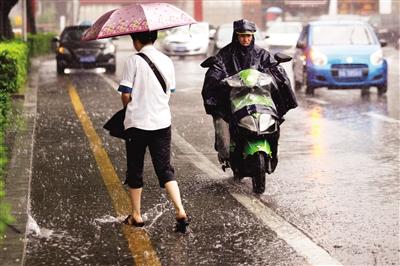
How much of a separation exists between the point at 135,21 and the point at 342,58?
12.1 metres

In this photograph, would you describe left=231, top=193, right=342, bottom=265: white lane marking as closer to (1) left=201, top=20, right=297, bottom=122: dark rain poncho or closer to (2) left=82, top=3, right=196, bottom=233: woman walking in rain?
(2) left=82, top=3, right=196, bottom=233: woman walking in rain

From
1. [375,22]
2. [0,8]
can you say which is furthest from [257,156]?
[375,22]

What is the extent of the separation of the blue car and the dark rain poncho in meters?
10.0

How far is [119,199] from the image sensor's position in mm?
7652

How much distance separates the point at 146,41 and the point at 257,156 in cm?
185

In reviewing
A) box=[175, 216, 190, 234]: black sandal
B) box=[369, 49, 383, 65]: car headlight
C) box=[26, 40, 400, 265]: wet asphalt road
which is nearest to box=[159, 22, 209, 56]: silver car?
box=[369, 49, 383, 65]: car headlight

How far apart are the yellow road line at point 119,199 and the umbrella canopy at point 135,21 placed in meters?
1.42

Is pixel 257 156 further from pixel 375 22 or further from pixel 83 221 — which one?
pixel 375 22

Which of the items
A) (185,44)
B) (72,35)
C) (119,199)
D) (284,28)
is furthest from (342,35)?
(284,28)

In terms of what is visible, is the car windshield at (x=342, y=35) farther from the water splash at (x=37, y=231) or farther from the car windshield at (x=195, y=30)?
the car windshield at (x=195, y=30)

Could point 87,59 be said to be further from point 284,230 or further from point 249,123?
point 284,230

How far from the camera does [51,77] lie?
25.0 meters

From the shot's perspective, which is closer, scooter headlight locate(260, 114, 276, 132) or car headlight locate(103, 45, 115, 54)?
scooter headlight locate(260, 114, 276, 132)

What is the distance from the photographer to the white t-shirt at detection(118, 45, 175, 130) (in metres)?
6.30
